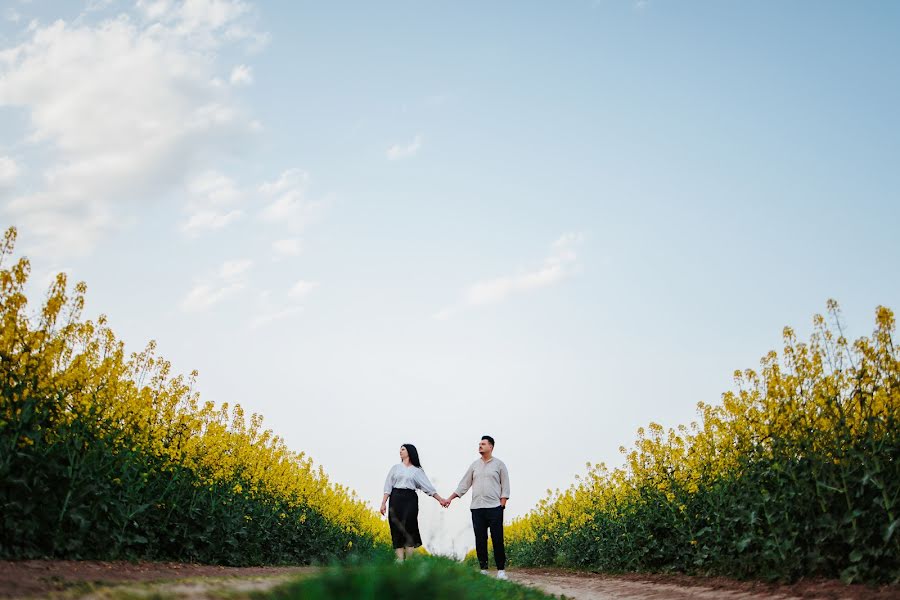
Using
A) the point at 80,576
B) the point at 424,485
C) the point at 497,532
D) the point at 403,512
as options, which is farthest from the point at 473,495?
the point at 80,576

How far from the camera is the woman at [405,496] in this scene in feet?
42.6

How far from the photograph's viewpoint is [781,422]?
10.2 meters

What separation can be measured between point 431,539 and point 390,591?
420cm

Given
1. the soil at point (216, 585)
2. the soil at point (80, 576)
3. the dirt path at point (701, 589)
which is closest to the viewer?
the soil at point (216, 585)

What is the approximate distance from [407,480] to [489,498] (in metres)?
1.61

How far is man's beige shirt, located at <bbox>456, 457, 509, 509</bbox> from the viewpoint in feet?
40.6

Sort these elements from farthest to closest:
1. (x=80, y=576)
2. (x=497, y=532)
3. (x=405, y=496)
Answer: (x=405, y=496)
(x=497, y=532)
(x=80, y=576)

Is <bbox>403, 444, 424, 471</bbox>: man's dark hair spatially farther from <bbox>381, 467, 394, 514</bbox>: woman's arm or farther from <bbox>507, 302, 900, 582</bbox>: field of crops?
<bbox>507, 302, 900, 582</bbox>: field of crops

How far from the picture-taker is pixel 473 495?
41.1 ft

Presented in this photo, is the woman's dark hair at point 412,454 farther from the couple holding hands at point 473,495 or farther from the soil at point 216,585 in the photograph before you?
the soil at point 216,585

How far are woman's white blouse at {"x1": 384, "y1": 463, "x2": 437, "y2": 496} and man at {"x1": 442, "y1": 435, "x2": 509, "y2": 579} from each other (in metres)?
0.99

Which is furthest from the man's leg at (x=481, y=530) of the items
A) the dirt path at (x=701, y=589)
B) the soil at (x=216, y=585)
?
the soil at (x=216, y=585)

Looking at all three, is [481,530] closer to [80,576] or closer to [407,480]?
[407,480]

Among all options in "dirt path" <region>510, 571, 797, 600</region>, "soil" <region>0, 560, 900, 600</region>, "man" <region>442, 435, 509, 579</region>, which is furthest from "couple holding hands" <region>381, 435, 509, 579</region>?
"soil" <region>0, 560, 900, 600</region>
